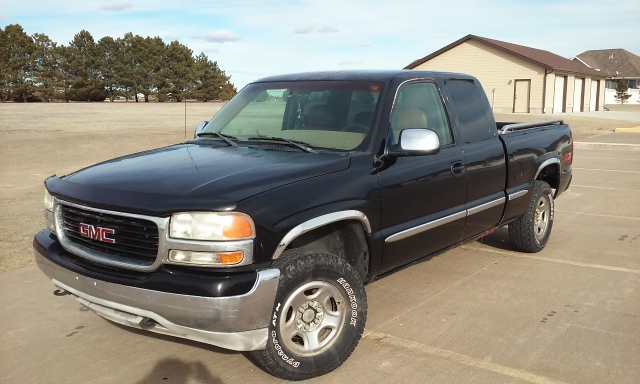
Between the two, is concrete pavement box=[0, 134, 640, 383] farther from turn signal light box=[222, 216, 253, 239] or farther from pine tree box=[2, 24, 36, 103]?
pine tree box=[2, 24, 36, 103]

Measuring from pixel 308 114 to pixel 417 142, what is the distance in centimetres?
98

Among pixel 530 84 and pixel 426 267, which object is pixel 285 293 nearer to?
pixel 426 267

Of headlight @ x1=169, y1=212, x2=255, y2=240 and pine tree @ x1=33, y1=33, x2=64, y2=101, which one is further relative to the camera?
pine tree @ x1=33, y1=33, x2=64, y2=101

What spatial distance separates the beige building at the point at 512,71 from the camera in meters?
38.9

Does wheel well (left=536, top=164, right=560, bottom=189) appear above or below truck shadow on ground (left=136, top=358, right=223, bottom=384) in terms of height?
above

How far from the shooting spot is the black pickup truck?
10.2 feet

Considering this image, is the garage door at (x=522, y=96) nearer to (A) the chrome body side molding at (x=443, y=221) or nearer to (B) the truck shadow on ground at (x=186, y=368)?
(A) the chrome body side molding at (x=443, y=221)

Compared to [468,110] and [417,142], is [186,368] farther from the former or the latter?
[468,110]

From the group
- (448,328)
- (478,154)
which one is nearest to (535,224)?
(478,154)

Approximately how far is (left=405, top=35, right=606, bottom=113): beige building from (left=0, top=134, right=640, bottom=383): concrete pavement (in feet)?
116

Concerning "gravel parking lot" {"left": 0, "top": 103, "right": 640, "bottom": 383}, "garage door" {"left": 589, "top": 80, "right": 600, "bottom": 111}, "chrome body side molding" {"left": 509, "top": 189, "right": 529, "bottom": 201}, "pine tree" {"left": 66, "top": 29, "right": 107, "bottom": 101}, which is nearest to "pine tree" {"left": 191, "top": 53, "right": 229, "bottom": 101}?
"pine tree" {"left": 66, "top": 29, "right": 107, "bottom": 101}

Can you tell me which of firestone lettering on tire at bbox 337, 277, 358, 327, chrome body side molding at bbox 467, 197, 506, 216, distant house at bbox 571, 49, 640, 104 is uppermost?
distant house at bbox 571, 49, 640, 104

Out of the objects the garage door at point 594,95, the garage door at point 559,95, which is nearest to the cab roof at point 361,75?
→ the garage door at point 559,95

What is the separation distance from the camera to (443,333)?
13.7 ft
